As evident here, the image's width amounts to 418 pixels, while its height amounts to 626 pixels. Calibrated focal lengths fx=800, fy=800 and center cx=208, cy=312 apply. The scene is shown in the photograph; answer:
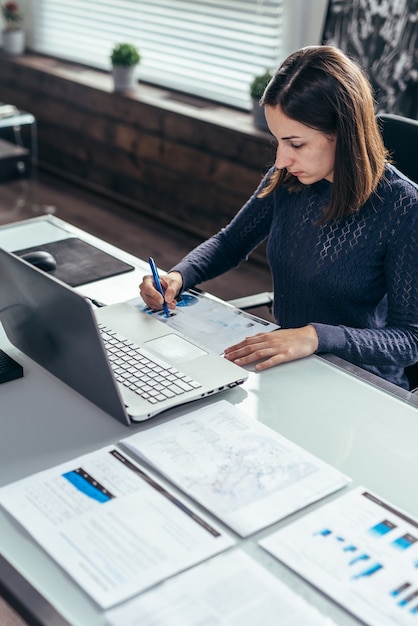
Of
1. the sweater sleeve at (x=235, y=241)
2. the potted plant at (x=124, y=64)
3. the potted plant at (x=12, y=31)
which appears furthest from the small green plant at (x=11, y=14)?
the sweater sleeve at (x=235, y=241)

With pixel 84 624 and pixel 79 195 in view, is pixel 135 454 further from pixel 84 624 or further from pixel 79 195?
pixel 79 195

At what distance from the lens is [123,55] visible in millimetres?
4168

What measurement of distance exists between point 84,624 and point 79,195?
3972mm

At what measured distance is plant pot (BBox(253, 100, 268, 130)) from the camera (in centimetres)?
360

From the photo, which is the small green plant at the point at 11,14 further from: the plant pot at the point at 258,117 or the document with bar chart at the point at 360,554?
the document with bar chart at the point at 360,554

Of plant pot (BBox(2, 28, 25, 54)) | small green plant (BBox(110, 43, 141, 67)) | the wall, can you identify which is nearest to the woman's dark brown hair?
the wall

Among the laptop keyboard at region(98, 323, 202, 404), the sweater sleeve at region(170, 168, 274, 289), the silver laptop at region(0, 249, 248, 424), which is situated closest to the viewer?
the silver laptop at region(0, 249, 248, 424)

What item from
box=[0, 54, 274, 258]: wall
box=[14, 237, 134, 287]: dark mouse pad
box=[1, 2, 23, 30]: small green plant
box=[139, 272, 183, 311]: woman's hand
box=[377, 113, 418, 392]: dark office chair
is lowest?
box=[0, 54, 274, 258]: wall

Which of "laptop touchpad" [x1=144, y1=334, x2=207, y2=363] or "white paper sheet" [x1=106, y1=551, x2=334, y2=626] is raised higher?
"laptop touchpad" [x1=144, y1=334, x2=207, y2=363]

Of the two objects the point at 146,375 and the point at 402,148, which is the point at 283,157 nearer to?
the point at 402,148

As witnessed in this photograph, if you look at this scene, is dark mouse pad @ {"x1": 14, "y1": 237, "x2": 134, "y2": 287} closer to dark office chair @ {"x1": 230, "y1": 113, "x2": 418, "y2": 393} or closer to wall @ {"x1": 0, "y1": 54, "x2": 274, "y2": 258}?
dark office chair @ {"x1": 230, "y1": 113, "x2": 418, "y2": 393}

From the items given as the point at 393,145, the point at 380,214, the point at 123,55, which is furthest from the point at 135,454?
the point at 123,55

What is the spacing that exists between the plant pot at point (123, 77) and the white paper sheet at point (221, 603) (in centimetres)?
366

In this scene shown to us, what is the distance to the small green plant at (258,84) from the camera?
355 cm
